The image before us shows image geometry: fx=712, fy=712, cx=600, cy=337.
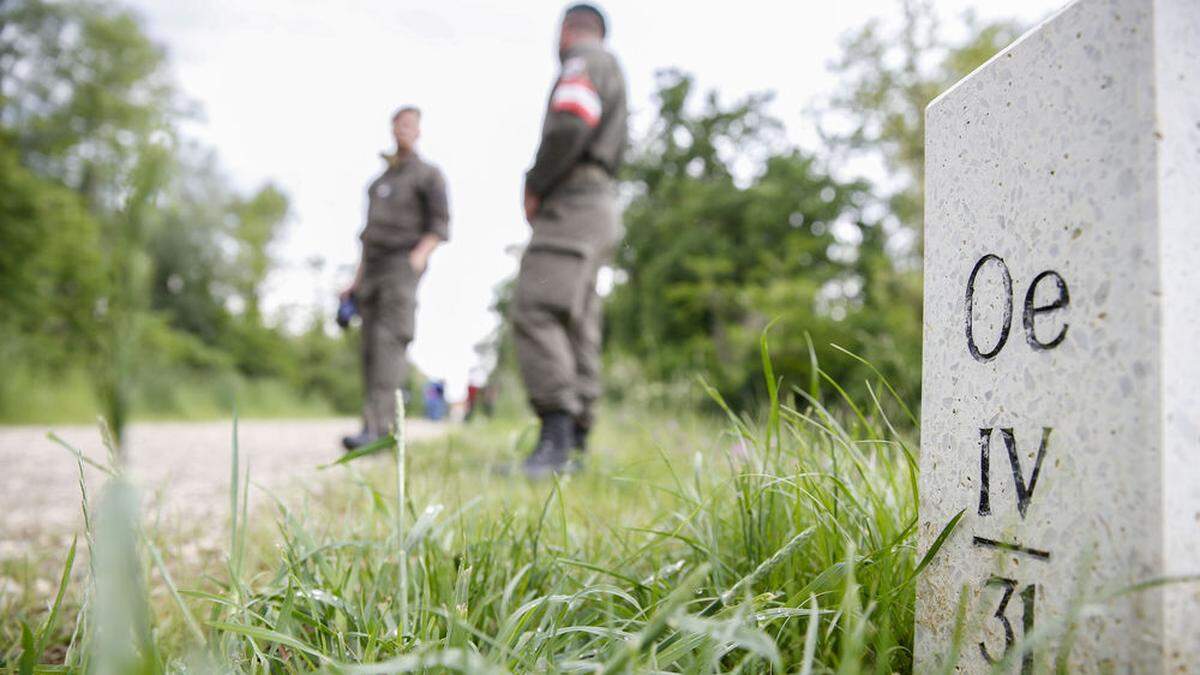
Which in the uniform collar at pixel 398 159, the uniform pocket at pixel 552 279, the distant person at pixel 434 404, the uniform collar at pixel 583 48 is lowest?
the distant person at pixel 434 404

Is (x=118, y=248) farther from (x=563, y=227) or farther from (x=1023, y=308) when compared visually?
(x=563, y=227)

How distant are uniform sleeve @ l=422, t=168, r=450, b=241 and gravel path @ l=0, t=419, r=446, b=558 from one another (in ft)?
5.10

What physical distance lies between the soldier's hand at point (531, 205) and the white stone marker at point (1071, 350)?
2.63 metres

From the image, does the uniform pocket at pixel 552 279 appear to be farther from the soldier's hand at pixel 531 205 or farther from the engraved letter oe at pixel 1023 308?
the engraved letter oe at pixel 1023 308

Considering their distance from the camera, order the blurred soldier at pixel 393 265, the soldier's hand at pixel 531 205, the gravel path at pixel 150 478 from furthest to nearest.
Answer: the blurred soldier at pixel 393 265 < the soldier's hand at pixel 531 205 < the gravel path at pixel 150 478

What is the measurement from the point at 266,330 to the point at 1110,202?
26.5 meters

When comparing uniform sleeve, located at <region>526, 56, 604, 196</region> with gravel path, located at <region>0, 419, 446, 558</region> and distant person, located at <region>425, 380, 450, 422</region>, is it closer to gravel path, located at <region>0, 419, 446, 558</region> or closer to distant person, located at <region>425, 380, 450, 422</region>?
gravel path, located at <region>0, 419, 446, 558</region>

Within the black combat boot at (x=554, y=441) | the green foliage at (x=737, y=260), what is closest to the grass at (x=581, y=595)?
the black combat boot at (x=554, y=441)

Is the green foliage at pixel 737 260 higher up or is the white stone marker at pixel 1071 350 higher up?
the green foliage at pixel 737 260

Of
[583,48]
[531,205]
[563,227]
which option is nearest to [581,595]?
[563,227]

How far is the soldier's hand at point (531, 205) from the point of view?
11.2 ft

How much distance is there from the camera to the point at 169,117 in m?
0.29

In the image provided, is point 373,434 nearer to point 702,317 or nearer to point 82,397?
point 82,397

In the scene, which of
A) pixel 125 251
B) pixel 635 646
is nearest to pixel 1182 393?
pixel 635 646
